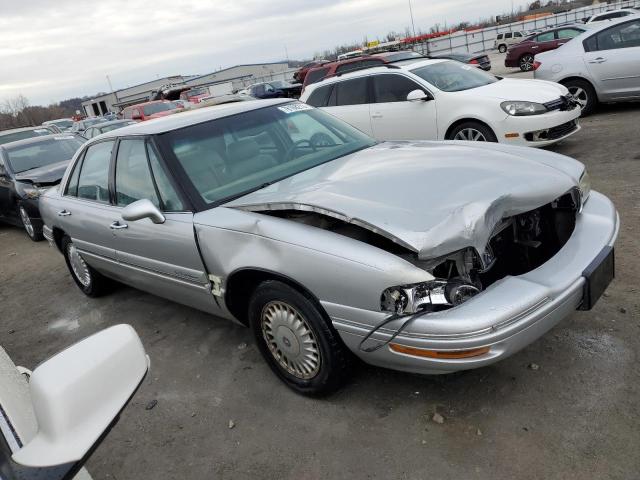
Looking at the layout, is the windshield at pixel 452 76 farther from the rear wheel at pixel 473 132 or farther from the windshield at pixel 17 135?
the windshield at pixel 17 135

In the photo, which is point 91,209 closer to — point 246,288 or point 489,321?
point 246,288

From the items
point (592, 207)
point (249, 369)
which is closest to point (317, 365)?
point (249, 369)

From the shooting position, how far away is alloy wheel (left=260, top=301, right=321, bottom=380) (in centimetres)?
279

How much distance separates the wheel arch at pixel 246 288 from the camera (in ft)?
8.70

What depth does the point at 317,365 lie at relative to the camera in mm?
2828

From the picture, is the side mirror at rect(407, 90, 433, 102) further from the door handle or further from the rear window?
the rear window

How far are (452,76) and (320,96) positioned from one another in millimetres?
2262

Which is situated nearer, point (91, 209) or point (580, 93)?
point (91, 209)

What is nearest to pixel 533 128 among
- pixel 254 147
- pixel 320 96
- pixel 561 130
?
pixel 561 130

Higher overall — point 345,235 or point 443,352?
point 345,235

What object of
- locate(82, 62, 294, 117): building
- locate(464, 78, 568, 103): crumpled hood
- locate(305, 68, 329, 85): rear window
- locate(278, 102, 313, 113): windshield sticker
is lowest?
locate(464, 78, 568, 103): crumpled hood

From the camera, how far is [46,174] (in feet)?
25.4

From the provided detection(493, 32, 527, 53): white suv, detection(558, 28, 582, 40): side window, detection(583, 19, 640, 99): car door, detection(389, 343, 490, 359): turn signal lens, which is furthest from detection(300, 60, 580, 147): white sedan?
detection(493, 32, 527, 53): white suv

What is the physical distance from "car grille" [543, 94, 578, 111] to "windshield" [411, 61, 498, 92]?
1.08 meters
